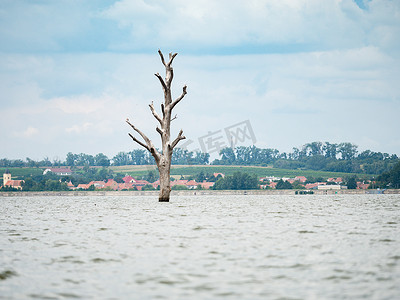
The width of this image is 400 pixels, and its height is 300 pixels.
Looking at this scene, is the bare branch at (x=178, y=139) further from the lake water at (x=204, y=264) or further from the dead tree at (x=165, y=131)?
the lake water at (x=204, y=264)

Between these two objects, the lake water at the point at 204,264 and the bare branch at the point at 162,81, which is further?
the bare branch at the point at 162,81

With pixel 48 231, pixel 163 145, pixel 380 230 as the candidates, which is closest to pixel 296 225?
pixel 380 230

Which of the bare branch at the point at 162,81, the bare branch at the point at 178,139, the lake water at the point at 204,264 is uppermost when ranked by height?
the bare branch at the point at 162,81

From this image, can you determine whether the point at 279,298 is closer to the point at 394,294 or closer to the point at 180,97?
the point at 394,294

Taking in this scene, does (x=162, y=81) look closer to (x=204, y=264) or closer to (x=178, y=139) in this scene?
(x=178, y=139)

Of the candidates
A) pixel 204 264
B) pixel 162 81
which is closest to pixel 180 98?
pixel 162 81

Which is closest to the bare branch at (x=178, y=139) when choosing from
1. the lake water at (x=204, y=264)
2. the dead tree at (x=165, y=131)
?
the dead tree at (x=165, y=131)

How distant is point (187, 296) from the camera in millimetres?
12055

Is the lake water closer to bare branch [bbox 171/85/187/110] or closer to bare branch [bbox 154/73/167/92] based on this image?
bare branch [bbox 154/73/167/92]

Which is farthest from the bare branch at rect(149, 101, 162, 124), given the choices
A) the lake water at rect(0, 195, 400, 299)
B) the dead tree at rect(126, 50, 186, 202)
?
the lake water at rect(0, 195, 400, 299)

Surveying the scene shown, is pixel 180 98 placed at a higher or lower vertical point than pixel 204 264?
higher

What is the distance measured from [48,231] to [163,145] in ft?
92.9

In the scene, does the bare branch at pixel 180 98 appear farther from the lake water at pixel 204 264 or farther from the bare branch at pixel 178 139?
the lake water at pixel 204 264

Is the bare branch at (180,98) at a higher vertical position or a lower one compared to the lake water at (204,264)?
higher
